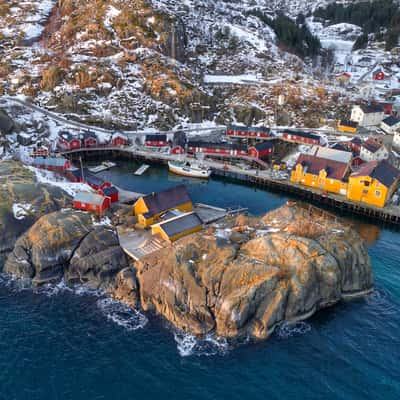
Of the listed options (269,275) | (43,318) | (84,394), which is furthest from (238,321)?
(43,318)

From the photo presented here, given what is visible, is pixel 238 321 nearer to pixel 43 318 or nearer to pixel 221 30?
pixel 43 318

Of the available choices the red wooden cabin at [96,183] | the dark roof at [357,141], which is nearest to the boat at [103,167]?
the red wooden cabin at [96,183]

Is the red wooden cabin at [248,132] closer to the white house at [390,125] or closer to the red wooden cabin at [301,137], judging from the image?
the red wooden cabin at [301,137]

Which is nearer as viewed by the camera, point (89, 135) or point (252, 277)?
Result: point (252, 277)

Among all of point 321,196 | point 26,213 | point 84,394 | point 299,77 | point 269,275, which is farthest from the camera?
point 299,77

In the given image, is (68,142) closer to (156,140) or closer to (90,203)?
(156,140)

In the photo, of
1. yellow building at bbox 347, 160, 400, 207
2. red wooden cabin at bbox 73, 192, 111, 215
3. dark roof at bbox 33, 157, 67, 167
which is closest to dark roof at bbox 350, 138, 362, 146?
yellow building at bbox 347, 160, 400, 207

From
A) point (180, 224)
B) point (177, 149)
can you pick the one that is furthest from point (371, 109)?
point (180, 224)
